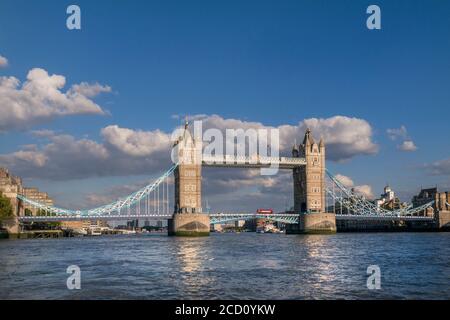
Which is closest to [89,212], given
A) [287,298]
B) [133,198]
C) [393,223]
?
[133,198]

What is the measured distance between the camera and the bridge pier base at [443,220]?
111662 millimetres

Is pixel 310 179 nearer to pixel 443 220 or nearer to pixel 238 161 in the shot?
pixel 238 161

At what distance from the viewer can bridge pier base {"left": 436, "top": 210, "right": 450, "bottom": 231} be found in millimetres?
111662

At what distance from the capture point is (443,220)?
368 feet

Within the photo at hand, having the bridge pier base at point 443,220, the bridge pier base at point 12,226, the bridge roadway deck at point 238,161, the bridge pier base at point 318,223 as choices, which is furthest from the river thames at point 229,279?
the bridge pier base at point 443,220

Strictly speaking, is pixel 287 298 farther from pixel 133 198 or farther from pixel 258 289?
pixel 133 198

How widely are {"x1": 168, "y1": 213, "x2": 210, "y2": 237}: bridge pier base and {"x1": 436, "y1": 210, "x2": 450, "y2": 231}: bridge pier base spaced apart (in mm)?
51934

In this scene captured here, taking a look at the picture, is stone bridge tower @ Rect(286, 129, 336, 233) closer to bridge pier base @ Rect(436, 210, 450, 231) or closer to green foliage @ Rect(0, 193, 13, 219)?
bridge pier base @ Rect(436, 210, 450, 231)

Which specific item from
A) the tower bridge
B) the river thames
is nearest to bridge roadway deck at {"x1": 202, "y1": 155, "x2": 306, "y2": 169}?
the tower bridge

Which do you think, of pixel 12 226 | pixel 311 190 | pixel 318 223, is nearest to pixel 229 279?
pixel 12 226

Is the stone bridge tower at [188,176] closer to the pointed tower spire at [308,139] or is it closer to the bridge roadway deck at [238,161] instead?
the bridge roadway deck at [238,161]

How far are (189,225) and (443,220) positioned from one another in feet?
183

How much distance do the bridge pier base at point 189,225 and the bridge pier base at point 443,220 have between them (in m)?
51.9
